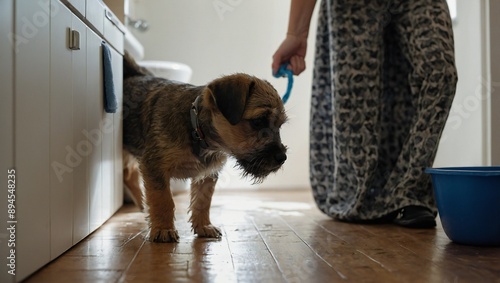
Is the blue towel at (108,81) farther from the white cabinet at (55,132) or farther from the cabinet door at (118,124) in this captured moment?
the cabinet door at (118,124)

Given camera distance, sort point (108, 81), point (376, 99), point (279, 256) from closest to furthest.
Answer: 1. point (279, 256)
2. point (108, 81)
3. point (376, 99)

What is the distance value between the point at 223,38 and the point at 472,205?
3.55 m

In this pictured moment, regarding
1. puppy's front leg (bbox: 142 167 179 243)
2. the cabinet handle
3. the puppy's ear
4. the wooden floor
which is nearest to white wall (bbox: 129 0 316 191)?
the wooden floor

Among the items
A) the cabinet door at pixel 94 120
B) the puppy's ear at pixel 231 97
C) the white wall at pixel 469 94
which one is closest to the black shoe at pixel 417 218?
the white wall at pixel 469 94

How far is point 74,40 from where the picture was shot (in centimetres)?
189

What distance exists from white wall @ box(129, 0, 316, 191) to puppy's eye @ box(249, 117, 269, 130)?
9.74 ft

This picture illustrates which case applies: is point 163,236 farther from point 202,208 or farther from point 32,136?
point 32,136

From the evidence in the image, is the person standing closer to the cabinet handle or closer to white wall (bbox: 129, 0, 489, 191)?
the cabinet handle

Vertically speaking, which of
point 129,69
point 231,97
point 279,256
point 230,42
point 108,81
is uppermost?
point 230,42

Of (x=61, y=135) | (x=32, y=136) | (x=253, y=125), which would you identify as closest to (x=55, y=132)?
(x=61, y=135)

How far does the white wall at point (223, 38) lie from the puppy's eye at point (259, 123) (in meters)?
2.97

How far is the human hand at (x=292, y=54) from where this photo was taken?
2.77m

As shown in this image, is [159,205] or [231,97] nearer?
[231,97]

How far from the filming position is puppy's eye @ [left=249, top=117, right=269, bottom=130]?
2146mm
